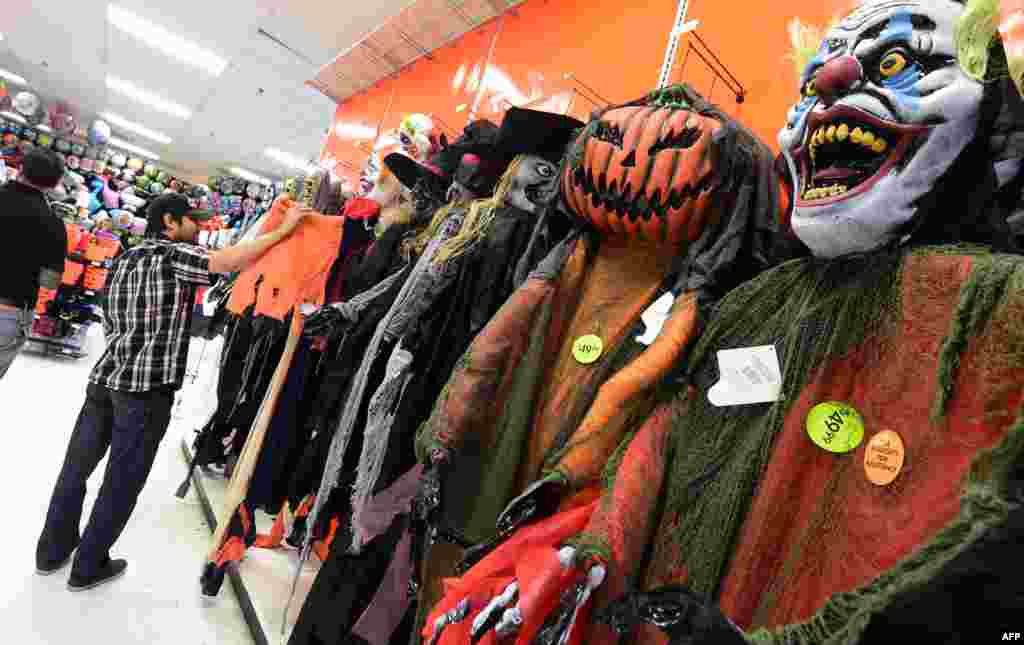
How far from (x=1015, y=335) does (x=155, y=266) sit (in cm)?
239

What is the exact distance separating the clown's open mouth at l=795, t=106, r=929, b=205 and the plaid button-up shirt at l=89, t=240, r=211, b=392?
210 centimetres

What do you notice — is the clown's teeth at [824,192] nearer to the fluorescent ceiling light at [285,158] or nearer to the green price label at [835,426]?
the green price label at [835,426]

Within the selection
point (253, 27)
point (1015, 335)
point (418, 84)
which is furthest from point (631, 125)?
point (253, 27)

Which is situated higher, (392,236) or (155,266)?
(392,236)

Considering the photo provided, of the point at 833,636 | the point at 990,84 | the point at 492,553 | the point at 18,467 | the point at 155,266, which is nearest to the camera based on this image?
the point at 833,636

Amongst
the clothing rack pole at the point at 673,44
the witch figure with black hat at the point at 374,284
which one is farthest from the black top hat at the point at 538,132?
the clothing rack pole at the point at 673,44

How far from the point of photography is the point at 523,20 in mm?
2898

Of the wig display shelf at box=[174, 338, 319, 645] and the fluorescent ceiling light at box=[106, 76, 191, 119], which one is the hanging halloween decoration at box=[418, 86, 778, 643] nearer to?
the wig display shelf at box=[174, 338, 319, 645]

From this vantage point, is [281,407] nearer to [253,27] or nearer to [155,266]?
[155,266]

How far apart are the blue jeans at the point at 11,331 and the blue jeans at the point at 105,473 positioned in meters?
0.66

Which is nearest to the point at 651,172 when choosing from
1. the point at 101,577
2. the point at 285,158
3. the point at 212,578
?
the point at 212,578

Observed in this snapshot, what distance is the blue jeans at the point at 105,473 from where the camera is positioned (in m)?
2.05

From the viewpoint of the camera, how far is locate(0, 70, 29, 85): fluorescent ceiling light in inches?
405

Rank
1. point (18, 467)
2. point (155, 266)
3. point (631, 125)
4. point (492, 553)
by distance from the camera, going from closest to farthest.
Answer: point (492, 553)
point (631, 125)
point (155, 266)
point (18, 467)
